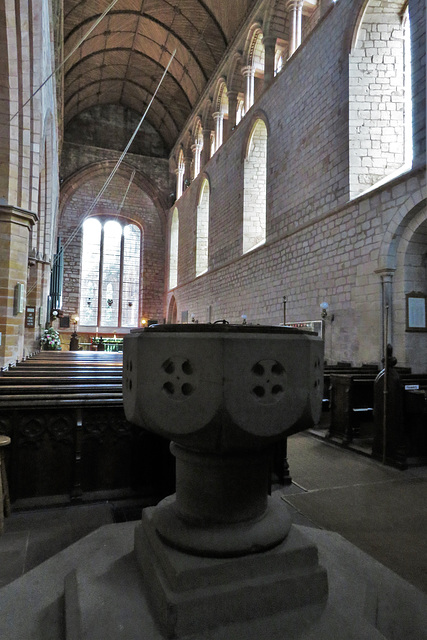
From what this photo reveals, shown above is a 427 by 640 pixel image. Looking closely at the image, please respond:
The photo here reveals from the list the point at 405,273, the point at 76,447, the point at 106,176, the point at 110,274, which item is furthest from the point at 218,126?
the point at 76,447

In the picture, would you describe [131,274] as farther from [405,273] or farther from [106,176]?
[405,273]

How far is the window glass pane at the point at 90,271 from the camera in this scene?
1817 cm

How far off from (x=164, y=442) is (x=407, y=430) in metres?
2.60

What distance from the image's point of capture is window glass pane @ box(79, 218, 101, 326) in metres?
18.2

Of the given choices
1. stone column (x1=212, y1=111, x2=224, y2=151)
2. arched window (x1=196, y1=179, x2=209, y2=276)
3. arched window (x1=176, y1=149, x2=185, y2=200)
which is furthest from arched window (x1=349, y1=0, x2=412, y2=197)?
arched window (x1=176, y1=149, x2=185, y2=200)

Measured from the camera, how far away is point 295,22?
362 inches

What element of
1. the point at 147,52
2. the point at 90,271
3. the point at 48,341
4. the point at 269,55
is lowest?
the point at 48,341

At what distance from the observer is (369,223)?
6.53 m

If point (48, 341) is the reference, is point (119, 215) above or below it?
above

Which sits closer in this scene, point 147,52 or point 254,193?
point 254,193

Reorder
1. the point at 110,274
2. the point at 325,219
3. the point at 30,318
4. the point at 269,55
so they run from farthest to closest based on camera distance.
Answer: the point at 110,274 → the point at 269,55 → the point at 30,318 → the point at 325,219

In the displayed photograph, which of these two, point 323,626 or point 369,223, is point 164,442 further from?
point 369,223


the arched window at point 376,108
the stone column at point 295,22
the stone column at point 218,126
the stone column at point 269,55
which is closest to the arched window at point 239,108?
the stone column at point 218,126

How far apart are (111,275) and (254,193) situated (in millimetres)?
9657
